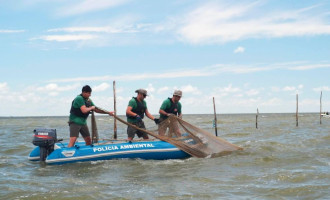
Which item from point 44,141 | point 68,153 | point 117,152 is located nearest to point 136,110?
point 117,152

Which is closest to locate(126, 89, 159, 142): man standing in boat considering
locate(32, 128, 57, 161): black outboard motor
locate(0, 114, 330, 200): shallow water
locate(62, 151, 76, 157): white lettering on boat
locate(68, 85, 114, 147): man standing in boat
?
locate(68, 85, 114, 147): man standing in boat

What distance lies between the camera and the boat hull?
453 inches

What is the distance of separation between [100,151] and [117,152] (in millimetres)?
493

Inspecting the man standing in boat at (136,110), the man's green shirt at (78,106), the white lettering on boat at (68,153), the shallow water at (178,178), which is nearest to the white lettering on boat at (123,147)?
the man standing in boat at (136,110)

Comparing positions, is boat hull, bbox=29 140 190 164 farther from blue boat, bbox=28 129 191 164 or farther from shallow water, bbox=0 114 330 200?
shallow water, bbox=0 114 330 200

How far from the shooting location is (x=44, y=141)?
455 inches

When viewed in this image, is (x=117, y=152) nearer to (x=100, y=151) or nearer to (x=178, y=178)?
(x=100, y=151)

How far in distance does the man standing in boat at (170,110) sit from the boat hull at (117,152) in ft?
1.54

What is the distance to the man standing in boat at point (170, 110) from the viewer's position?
12086 millimetres

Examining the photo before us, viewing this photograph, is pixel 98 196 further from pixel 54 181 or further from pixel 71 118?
pixel 71 118

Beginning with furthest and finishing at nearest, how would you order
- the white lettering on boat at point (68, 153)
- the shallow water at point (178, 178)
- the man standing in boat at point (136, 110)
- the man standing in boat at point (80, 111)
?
the man standing in boat at point (136, 110)
the white lettering on boat at point (68, 153)
the man standing in boat at point (80, 111)
the shallow water at point (178, 178)

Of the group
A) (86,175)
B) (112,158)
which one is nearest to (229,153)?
(112,158)

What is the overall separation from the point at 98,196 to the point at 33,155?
5689mm

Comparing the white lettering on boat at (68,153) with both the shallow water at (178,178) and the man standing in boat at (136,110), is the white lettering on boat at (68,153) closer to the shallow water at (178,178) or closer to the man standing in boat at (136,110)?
the shallow water at (178,178)
